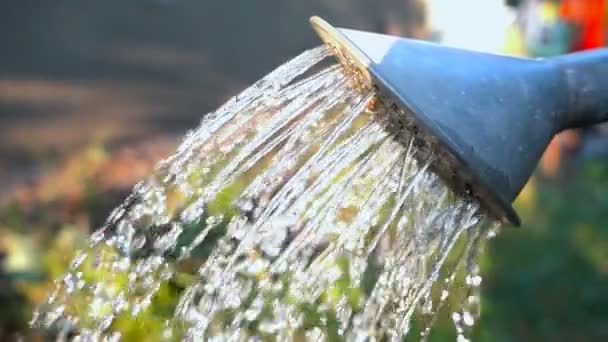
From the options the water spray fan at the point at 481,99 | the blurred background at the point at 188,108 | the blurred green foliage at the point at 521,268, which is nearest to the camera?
the water spray fan at the point at 481,99

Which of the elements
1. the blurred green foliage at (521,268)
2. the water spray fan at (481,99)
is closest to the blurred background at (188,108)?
the blurred green foliage at (521,268)

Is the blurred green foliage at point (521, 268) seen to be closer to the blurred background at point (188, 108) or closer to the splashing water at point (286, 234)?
the blurred background at point (188, 108)

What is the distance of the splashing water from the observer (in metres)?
1.38

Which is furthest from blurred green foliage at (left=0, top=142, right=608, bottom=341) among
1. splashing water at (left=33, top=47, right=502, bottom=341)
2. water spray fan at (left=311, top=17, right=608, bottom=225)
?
water spray fan at (left=311, top=17, right=608, bottom=225)

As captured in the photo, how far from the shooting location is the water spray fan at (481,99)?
3.70ft

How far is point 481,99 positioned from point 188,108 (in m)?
4.19

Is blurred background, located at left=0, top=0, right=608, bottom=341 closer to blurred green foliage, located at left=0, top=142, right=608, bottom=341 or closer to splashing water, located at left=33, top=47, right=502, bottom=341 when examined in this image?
blurred green foliage, located at left=0, top=142, right=608, bottom=341

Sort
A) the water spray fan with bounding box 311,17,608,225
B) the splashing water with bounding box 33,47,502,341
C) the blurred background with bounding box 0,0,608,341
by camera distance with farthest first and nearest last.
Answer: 1. the blurred background with bounding box 0,0,608,341
2. the splashing water with bounding box 33,47,502,341
3. the water spray fan with bounding box 311,17,608,225

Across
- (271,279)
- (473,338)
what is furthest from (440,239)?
(473,338)

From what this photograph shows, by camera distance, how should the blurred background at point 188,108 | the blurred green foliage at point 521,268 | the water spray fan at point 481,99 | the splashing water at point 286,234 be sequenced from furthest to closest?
the blurred background at point 188,108 < the blurred green foliage at point 521,268 < the splashing water at point 286,234 < the water spray fan at point 481,99

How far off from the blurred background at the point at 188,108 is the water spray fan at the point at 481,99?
170 centimetres

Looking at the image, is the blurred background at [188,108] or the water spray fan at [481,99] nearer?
the water spray fan at [481,99]

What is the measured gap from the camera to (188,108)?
207 inches

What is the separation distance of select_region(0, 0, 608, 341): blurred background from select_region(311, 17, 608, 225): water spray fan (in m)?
1.70
